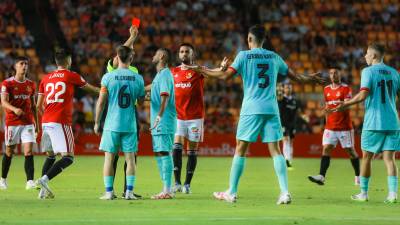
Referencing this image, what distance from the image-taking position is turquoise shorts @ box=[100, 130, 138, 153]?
13.3m

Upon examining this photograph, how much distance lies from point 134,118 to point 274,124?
2.20 m

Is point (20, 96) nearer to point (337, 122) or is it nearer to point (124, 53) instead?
point (124, 53)

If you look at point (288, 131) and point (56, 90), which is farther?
point (288, 131)

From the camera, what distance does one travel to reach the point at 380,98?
44.1 feet

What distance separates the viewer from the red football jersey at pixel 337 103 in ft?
59.0

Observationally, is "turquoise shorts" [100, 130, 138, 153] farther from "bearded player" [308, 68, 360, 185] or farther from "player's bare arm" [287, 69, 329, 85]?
"bearded player" [308, 68, 360, 185]

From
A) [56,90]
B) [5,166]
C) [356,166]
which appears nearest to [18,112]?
[5,166]

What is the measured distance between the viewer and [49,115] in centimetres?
1420

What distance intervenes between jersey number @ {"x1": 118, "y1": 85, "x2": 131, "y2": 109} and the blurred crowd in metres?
18.9

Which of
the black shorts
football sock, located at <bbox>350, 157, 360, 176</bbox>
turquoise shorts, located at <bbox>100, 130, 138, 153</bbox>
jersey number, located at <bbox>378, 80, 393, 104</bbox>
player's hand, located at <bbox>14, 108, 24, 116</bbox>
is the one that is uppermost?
jersey number, located at <bbox>378, 80, 393, 104</bbox>

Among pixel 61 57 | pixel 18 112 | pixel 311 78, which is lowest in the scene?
pixel 18 112

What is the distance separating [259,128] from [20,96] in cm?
536

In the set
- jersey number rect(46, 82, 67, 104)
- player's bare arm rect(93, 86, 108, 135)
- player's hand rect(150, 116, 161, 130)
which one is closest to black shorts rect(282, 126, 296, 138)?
player's hand rect(150, 116, 161, 130)

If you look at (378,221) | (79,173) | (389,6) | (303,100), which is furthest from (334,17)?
(378,221)
